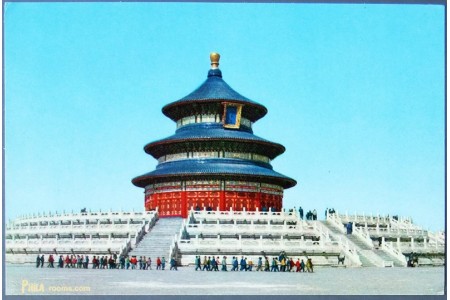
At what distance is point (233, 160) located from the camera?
4691cm

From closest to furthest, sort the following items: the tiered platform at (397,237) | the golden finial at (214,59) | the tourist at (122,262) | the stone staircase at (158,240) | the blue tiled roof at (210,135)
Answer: the tourist at (122,262)
the stone staircase at (158,240)
the tiered platform at (397,237)
the blue tiled roof at (210,135)
the golden finial at (214,59)

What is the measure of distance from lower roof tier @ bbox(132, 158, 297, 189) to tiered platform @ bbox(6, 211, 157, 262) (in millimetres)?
7794

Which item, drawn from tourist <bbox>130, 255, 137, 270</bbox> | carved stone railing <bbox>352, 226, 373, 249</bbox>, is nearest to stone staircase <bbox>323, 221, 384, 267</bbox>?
carved stone railing <bbox>352, 226, 373, 249</bbox>

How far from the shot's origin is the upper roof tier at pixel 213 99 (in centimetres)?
4806

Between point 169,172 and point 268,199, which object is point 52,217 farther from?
point 268,199

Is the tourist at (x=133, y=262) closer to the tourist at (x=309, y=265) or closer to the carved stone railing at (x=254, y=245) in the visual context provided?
the carved stone railing at (x=254, y=245)

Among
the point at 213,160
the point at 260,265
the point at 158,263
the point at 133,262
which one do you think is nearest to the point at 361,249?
the point at 260,265

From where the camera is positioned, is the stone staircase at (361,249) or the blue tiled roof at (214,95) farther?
the blue tiled roof at (214,95)

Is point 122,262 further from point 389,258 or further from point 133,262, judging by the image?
point 389,258

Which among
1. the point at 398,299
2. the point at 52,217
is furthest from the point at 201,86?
the point at 398,299

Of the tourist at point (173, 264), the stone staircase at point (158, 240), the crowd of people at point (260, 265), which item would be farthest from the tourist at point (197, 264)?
the stone staircase at point (158, 240)

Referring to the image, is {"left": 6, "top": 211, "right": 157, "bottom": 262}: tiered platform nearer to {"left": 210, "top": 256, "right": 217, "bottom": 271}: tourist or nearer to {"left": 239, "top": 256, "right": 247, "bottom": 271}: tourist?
{"left": 210, "top": 256, "right": 217, "bottom": 271}: tourist

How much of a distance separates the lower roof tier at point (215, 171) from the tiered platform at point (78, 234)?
25.6 ft

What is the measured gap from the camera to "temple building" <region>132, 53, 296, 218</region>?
149 ft
